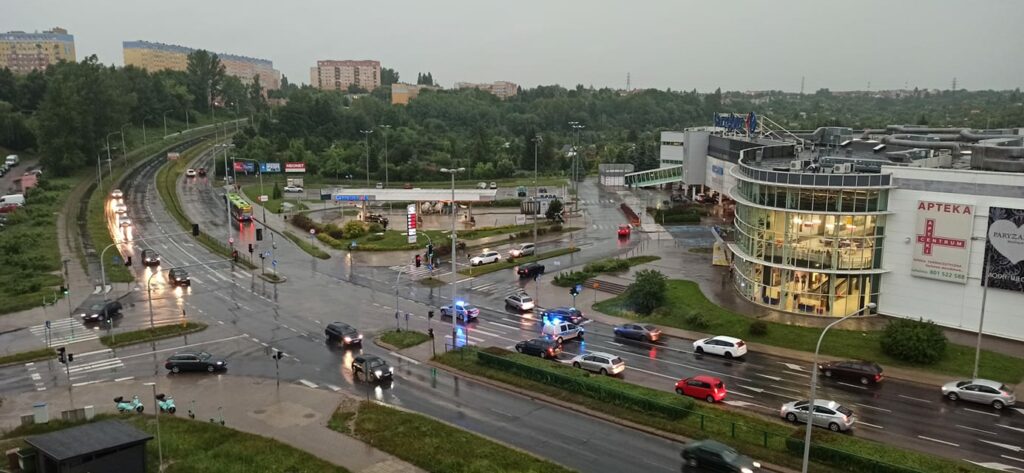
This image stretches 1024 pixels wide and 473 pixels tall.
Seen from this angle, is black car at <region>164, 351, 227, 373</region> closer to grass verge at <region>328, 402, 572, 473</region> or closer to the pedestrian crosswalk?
the pedestrian crosswalk

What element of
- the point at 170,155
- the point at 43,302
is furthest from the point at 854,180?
the point at 170,155

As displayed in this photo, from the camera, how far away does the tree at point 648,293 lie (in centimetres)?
5300

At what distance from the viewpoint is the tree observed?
5300 cm

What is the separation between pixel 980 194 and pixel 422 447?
38.8 m

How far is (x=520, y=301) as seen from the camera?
180 feet

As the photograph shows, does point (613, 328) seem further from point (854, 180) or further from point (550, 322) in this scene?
point (854, 180)

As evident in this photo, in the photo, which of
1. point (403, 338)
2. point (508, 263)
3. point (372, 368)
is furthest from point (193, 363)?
point (508, 263)

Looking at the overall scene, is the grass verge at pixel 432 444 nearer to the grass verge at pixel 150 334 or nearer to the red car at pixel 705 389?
the red car at pixel 705 389

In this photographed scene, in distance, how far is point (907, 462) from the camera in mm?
27062

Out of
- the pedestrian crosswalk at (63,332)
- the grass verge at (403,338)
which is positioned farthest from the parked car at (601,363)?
the pedestrian crosswalk at (63,332)

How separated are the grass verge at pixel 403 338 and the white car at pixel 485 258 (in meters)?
22.3

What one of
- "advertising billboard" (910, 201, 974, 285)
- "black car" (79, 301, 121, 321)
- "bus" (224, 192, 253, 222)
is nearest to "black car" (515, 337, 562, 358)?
"advertising billboard" (910, 201, 974, 285)

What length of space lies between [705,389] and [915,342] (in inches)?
576

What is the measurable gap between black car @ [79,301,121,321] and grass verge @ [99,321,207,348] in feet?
15.0
